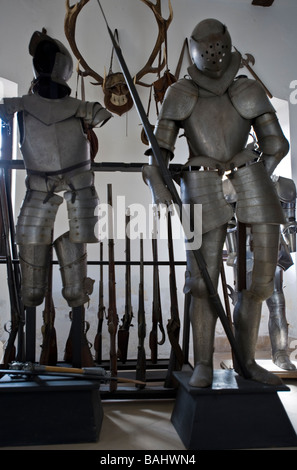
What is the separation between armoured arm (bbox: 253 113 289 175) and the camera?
234 cm

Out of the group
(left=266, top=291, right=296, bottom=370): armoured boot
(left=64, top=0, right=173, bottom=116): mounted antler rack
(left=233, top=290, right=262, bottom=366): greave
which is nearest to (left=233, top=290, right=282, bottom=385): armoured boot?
(left=233, top=290, right=262, bottom=366): greave

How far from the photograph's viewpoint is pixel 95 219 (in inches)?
101

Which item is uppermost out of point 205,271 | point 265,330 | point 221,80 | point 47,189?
point 221,80

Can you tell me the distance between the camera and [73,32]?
459 cm

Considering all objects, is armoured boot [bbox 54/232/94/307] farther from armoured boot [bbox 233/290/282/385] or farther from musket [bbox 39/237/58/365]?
armoured boot [bbox 233/290/282/385]

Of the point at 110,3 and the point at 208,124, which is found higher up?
the point at 110,3

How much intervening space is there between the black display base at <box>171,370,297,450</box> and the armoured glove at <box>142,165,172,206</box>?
0.91m

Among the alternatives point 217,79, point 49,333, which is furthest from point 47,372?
point 217,79

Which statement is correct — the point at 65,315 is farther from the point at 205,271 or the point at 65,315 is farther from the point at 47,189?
the point at 205,271

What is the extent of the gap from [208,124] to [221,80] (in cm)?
27

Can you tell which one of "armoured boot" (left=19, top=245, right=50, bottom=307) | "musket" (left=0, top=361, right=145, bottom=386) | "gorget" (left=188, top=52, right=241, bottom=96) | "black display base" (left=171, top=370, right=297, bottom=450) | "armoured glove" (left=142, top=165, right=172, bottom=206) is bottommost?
"black display base" (left=171, top=370, right=297, bottom=450)

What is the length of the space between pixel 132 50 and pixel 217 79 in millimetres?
3191

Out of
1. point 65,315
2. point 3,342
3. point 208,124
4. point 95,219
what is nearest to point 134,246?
point 65,315

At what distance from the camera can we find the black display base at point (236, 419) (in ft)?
6.43
